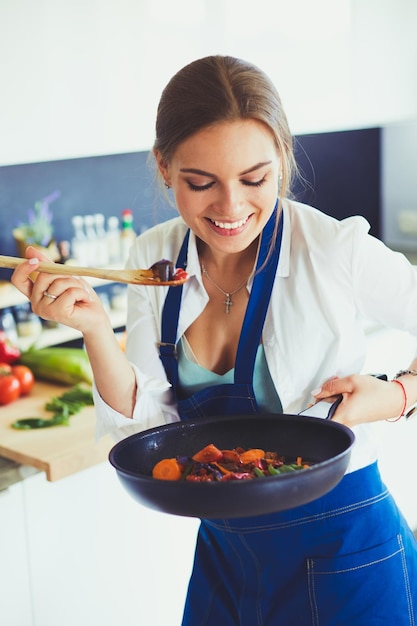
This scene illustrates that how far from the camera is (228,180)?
1184mm

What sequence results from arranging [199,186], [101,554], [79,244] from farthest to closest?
[79,244] < [101,554] < [199,186]

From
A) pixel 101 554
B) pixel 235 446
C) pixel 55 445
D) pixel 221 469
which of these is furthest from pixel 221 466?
pixel 101 554

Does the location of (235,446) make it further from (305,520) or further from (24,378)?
(24,378)

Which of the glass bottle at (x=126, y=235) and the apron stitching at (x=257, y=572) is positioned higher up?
the glass bottle at (x=126, y=235)

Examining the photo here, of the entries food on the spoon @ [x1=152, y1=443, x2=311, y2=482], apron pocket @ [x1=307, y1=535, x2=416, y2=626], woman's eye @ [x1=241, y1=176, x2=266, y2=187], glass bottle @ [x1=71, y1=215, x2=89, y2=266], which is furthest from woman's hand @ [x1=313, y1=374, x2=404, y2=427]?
glass bottle @ [x1=71, y1=215, x2=89, y2=266]

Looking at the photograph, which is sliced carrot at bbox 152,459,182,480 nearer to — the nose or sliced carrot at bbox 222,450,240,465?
sliced carrot at bbox 222,450,240,465

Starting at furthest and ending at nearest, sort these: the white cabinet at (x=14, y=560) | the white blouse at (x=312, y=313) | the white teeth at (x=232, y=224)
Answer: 1. the white cabinet at (x=14, y=560)
2. the white blouse at (x=312, y=313)
3. the white teeth at (x=232, y=224)

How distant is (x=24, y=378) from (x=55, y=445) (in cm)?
42

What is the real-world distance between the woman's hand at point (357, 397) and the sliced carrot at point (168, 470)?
25 centimetres

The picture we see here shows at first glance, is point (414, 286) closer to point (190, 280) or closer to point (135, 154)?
point (190, 280)

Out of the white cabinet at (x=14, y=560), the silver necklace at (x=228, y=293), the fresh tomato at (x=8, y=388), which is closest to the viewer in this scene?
the silver necklace at (x=228, y=293)

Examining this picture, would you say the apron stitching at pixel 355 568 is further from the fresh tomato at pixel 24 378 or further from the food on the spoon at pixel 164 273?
the fresh tomato at pixel 24 378

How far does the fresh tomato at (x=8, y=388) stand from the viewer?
220 centimetres

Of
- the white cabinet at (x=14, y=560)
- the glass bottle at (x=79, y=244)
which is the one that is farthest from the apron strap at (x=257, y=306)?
the glass bottle at (x=79, y=244)
